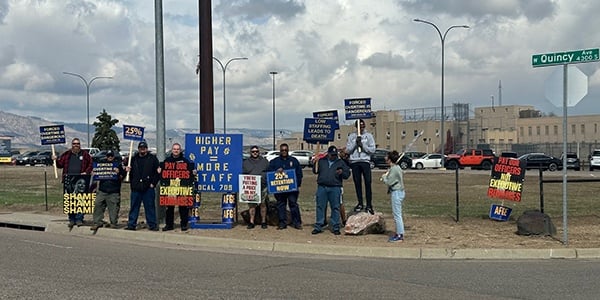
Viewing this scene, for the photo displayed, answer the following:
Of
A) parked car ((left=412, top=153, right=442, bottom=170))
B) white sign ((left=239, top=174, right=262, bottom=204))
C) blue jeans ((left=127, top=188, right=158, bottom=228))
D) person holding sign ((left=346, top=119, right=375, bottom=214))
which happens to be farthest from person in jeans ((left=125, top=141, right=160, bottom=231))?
parked car ((left=412, top=153, right=442, bottom=170))

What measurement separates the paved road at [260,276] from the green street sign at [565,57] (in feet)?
11.9

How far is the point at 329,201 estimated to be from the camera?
14453mm

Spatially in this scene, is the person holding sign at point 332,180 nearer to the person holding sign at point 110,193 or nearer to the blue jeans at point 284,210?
the blue jeans at point 284,210

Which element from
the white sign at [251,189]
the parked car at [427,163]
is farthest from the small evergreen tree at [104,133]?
the white sign at [251,189]

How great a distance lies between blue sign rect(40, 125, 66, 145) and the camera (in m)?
21.3

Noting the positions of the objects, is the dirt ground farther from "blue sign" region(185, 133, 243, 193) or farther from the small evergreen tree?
the small evergreen tree

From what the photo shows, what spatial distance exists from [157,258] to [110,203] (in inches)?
157

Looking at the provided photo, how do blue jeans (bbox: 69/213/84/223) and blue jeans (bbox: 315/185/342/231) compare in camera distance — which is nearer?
blue jeans (bbox: 315/185/342/231)

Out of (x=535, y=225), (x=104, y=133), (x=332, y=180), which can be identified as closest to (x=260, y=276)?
(x=332, y=180)

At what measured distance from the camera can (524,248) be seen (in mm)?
12758

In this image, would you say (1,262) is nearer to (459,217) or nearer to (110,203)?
(110,203)

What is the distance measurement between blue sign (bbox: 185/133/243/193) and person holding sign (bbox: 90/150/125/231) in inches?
62.4

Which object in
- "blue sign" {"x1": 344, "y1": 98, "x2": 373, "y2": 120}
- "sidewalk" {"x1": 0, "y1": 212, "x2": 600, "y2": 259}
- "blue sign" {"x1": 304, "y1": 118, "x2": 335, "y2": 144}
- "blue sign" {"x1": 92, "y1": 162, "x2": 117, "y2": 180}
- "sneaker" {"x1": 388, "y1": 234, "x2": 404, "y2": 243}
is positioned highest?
"blue sign" {"x1": 344, "y1": 98, "x2": 373, "y2": 120}

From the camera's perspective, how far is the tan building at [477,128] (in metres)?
103
